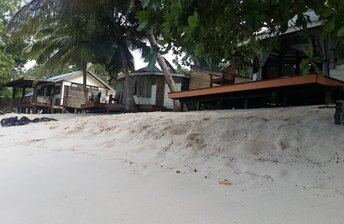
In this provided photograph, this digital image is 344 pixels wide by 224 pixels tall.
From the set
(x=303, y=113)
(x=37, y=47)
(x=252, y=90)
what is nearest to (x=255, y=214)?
(x=303, y=113)

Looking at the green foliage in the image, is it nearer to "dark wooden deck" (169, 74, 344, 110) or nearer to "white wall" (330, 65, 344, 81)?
"dark wooden deck" (169, 74, 344, 110)

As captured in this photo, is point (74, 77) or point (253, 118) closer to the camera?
point (253, 118)

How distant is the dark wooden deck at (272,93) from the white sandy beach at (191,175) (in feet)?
7.47

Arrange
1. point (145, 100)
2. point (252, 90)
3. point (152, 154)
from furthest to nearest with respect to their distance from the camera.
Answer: point (145, 100), point (252, 90), point (152, 154)

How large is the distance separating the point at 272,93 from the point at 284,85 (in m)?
1.03

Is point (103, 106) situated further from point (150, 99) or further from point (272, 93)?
point (272, 93)

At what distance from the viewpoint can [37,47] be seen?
2319cm

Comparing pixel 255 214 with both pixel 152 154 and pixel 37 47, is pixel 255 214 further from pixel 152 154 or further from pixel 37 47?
pixel 37 47

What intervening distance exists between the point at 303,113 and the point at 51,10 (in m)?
11.0

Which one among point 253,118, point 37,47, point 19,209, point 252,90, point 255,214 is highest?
point 37,47

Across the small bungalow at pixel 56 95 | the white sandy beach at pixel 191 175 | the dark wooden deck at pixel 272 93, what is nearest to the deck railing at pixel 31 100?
the small bungalow at pixel 56 95

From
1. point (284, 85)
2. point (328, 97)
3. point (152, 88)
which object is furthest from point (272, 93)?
point (152, 88)

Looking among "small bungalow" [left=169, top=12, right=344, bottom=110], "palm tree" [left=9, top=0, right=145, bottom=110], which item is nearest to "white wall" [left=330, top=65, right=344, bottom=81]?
"small bungalow" [left=169, top=12, right=344, bottom=110]

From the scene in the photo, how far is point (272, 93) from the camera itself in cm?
1138
